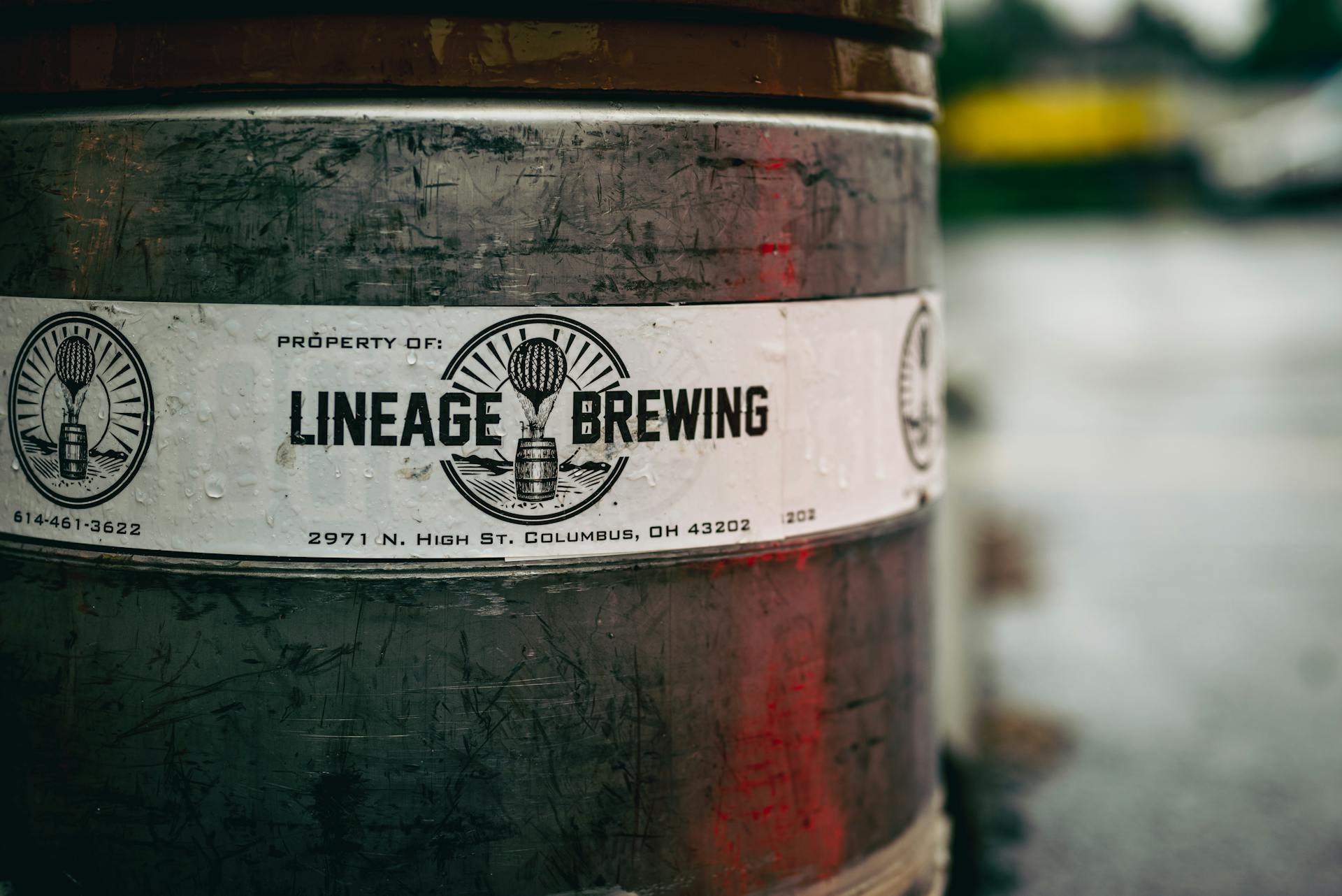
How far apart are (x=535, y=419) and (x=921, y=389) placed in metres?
0.64

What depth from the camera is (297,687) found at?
1596 millimetres

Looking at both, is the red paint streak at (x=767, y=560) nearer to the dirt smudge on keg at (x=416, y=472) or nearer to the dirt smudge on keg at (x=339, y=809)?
the dirt smudge on keg at (x=416, y=472)

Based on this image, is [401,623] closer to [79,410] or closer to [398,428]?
[398,428]

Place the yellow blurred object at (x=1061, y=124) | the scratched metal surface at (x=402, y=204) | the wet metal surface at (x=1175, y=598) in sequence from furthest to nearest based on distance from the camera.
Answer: the yellow blurred object at (x=1061, y=124)
the wet metal surface at (x=1175, y=598)
the scratched metal surface at (x=402, y=204)

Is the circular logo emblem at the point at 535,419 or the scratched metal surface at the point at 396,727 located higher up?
the circular logo emblem at the point at 535,419

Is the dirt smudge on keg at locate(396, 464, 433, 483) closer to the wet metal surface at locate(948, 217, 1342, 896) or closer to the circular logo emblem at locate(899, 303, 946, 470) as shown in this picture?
the circular logo emblem at locate(899, 303, 946, 470)

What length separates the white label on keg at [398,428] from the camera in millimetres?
1568

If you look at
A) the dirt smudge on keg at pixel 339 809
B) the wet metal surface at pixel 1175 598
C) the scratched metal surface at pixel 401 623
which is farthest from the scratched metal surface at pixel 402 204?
the wet metal surface at pixel 1175 598

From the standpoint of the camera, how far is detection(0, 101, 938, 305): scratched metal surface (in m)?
1.56

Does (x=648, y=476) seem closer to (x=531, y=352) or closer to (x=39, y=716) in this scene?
(x=531, y=352)

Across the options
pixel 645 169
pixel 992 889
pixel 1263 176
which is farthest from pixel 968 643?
pixel 1263 176

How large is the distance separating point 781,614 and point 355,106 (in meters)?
0.80

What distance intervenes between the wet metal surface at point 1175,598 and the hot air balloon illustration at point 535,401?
79.6 inches

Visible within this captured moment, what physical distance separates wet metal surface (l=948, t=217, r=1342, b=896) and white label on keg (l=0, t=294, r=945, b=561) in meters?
1.91
